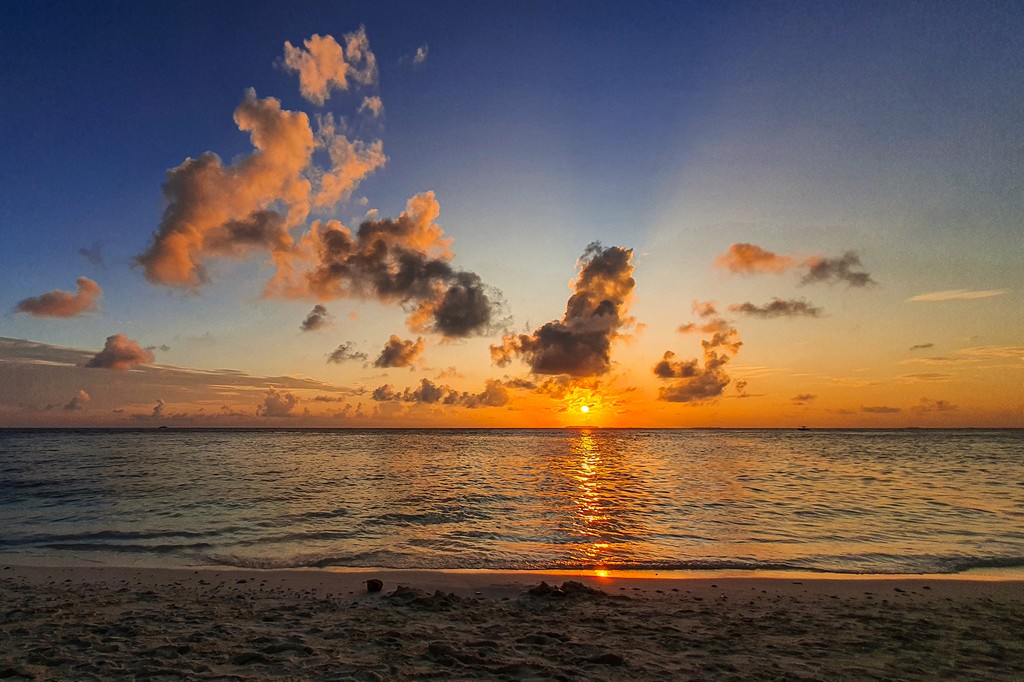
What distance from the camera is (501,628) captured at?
966cm

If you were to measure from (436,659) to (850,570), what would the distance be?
13.4 metres

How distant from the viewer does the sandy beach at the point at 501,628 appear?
7.70 meters

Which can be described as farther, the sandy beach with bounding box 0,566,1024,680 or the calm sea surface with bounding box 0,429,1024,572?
the calm sea surface with bounding box 0,429,1024,572

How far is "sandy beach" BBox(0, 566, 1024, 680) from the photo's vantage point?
770cm

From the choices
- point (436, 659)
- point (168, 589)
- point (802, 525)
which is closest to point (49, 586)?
point (168, 589)

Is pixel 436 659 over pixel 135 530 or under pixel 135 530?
over

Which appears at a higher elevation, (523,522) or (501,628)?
(501,628)

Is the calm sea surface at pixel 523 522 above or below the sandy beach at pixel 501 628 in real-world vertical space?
below

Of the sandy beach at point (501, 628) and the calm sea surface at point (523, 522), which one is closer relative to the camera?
the sandy beach at point (501, 628)

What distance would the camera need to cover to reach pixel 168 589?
12602 millimetres

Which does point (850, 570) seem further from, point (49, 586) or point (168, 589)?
point (49, 586)

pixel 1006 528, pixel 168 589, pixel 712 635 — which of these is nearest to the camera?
pixel 712 635

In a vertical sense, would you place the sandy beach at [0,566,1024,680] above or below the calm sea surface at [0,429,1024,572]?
above

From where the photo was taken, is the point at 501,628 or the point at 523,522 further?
the point at 523,522
